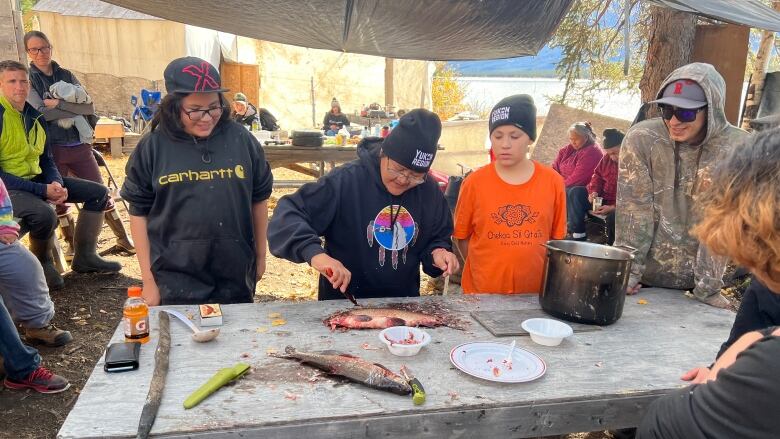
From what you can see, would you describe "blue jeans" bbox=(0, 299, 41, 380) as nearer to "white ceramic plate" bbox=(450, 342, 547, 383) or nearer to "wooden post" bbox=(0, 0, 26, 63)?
"white ceramic plate" bbox=(450, 342, 547, 383)

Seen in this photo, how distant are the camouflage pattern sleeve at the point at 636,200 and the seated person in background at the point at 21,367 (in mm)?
3627

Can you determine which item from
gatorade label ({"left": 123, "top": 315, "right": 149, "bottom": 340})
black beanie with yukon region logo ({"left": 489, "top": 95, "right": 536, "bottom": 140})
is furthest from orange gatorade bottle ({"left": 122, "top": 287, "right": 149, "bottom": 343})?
black beanie with yukon region logo ({"left": 489, "top": 95, "right": 536, "bottom": 140})

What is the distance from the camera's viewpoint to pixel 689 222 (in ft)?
9.36

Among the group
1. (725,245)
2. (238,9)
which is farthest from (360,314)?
(238,9)

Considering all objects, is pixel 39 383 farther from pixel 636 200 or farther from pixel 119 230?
pixel 636 200

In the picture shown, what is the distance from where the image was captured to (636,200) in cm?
288

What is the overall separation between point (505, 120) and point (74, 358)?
12.0 feet

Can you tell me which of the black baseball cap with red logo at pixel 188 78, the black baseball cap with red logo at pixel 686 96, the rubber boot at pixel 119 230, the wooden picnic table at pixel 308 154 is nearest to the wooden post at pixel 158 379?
the black baseball cap with red logo at pixel 188 78

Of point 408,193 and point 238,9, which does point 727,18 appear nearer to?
point 408,193

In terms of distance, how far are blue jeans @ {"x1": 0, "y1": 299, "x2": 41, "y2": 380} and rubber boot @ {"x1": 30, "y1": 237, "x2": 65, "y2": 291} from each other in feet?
6.66

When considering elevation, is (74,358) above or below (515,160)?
below

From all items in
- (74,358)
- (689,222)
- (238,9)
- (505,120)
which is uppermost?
(238,9)

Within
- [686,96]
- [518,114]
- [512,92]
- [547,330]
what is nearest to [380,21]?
[518,114]

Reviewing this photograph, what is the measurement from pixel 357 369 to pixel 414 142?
3.69 ft
